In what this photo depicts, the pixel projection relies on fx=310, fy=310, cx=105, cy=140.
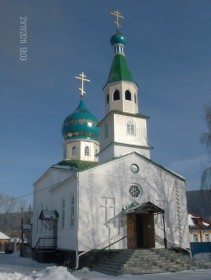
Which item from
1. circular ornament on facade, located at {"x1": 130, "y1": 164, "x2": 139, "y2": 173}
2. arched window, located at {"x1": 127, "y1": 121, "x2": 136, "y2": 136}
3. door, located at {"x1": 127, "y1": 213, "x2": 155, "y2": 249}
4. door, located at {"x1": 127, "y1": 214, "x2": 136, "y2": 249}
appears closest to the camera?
door, located at {"x1": 127, "y1": 214, "x2": 136, "y2": 249}

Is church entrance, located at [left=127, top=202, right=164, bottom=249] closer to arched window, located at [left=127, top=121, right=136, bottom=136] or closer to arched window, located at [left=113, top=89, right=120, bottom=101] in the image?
arched window, located at [left=127, top=121, right=136, bottom=136]

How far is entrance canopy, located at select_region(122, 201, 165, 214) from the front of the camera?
15838 mm

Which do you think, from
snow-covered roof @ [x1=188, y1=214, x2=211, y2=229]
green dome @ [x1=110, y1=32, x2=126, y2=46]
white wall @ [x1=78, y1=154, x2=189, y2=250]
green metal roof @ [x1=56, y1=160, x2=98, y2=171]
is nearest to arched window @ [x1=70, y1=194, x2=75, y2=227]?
white wall @ [x1=78, y1=154, x2=189, y2=250]

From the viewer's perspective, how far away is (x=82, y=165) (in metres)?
23.6

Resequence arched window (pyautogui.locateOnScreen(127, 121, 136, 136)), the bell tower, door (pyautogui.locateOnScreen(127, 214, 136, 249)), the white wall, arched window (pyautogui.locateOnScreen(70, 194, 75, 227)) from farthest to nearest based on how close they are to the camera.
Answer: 1. arched window (pyautogui.locateOnScreen(127, 121, 136, 136))
2. the bell tower
3. arched window (pyautogui.locateOnScreen(70, 194, 75, 227))
4. door (pyautogui.locateOnScreen(127, 214, 136, 249))
5. the white wall

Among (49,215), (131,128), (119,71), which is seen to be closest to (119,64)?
(119,71)

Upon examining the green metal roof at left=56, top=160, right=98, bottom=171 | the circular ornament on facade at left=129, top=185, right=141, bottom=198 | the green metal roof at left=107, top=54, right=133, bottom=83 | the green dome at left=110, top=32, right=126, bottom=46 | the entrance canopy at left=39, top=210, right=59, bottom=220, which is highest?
the green dome at left=110, top=32, right=126, bottom=46

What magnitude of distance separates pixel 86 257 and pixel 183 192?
23.0 feet

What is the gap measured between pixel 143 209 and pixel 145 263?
3160mm

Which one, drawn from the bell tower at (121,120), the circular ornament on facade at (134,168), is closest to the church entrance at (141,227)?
the circular ornament on facade at (134,168)

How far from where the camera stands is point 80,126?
25.5 meters

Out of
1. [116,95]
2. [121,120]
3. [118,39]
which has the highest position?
[118,39]

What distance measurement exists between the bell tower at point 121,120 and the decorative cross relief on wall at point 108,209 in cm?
361

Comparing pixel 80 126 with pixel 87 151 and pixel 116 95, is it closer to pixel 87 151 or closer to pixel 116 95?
pixel 87 151
